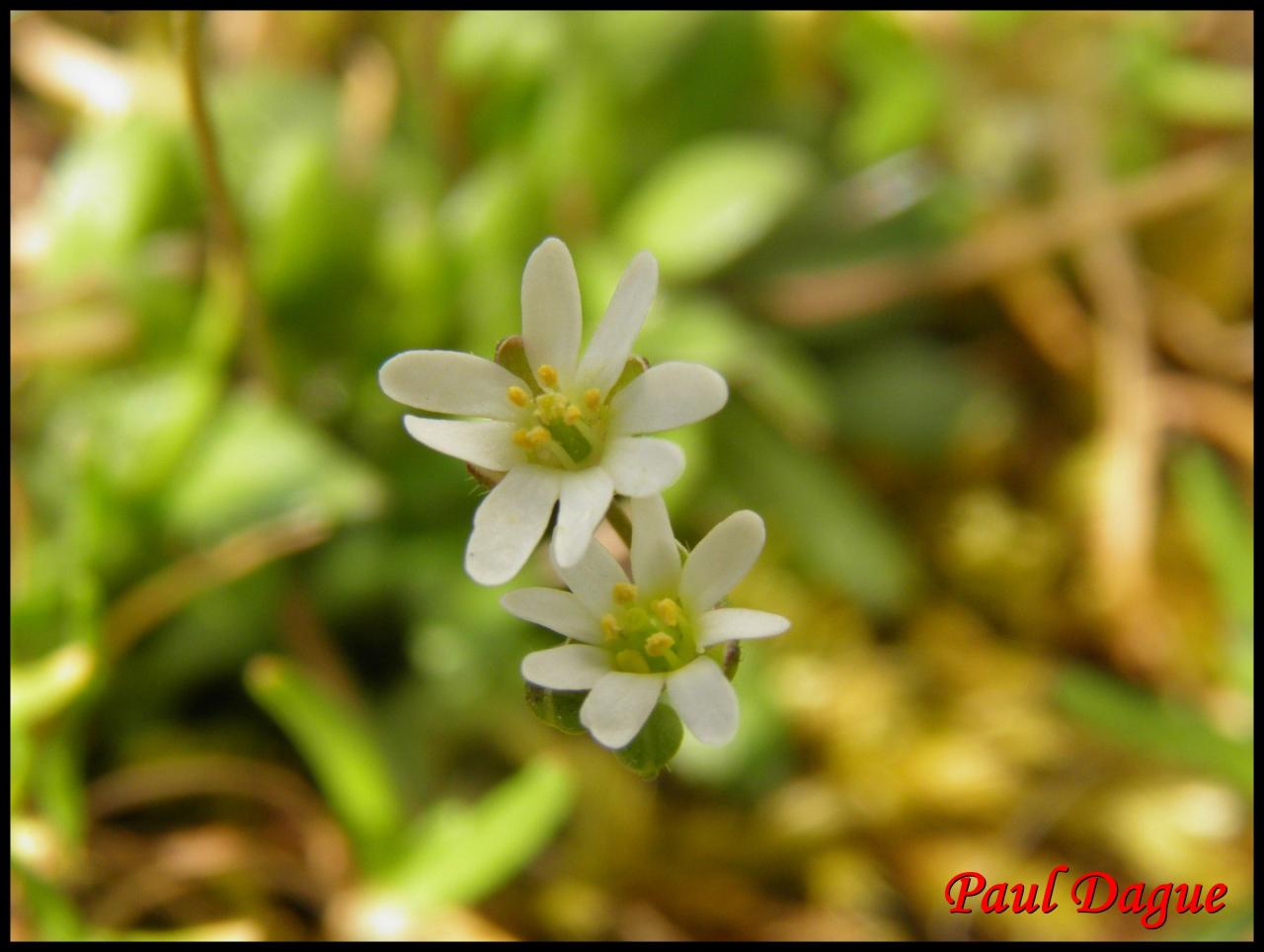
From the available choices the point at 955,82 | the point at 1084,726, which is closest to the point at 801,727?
the point at 1084,726

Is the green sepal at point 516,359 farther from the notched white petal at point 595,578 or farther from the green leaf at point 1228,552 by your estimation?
the green leaf at point 1228,552

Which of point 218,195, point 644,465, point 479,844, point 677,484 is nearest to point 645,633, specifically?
Result: point 644,465

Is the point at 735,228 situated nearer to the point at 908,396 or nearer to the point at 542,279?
the point at 908,396

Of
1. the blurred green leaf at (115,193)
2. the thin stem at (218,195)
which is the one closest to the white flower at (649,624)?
the thin stem at (218,195)

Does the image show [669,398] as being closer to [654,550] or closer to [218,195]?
[654,550]

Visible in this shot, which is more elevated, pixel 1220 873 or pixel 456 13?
pixel 456 13

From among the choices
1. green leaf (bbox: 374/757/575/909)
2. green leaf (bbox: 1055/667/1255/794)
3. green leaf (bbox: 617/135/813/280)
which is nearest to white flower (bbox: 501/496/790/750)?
green leaf (bbox: 374/757/575/909)
